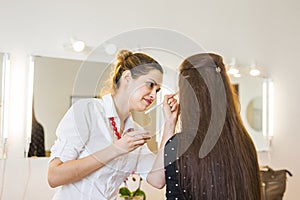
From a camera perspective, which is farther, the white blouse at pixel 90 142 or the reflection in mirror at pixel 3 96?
the reflection in mirror at pixel 3 96

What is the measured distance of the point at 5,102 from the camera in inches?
69.7

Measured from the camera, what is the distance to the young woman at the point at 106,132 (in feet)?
3.50

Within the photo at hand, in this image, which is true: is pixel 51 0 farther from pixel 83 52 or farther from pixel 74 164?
pixel 74 164

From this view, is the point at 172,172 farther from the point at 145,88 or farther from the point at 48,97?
the point at 48,97

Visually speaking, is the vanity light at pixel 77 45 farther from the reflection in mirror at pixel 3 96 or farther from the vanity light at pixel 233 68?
the vanity light at pixel 233 68

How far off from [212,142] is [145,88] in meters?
0.20

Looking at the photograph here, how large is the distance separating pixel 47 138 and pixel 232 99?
1000 mm

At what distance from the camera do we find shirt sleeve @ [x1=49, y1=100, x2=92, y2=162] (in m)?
1.11

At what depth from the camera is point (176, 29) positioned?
7.41 feet

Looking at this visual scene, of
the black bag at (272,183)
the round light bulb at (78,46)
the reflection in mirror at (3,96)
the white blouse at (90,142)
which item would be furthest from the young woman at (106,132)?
the black bag at (272,183)

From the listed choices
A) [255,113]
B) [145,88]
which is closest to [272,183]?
[255,113]

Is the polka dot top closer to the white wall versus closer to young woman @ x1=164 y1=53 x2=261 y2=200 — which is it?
young woman @ x1=164 y1=53 x2=261 y2=200

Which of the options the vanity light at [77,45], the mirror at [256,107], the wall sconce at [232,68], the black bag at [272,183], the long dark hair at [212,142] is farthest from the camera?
the mirror at [256,107]

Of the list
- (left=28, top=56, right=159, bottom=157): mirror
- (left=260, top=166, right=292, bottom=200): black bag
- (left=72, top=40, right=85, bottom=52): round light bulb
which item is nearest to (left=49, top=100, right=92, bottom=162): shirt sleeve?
(left=28, top=56, right=159, bottom=157): mirror
